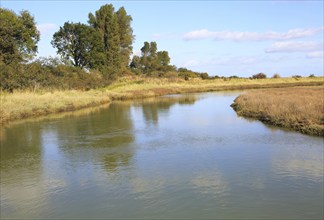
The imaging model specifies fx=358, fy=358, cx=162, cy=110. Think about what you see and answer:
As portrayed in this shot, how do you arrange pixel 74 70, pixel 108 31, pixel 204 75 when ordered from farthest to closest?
pixel 204 75, pixel 108 31, pixel 74 70

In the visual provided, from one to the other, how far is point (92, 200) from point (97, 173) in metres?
2.49

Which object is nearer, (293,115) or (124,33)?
(293,115)

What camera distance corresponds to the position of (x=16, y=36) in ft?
145

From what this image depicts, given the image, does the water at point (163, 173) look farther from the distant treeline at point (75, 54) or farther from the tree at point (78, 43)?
the tree at point (78, 43)

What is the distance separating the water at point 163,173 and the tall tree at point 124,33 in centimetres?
5549

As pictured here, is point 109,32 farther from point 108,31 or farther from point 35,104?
point 35,104

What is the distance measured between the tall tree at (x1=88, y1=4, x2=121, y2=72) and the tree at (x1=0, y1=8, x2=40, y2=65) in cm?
1997

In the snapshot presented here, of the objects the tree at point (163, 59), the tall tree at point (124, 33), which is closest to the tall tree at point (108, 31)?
the tall tree at point (124, 33)

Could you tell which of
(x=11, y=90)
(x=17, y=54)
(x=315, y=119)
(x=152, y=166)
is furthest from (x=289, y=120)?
(x=17, y=54)

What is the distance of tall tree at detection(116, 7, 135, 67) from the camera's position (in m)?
73.8

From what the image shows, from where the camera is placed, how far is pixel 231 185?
1008 cm

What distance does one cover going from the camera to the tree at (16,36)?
42.2 m

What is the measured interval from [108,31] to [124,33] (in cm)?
821

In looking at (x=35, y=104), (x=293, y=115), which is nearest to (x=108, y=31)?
(x=35, y=104)
